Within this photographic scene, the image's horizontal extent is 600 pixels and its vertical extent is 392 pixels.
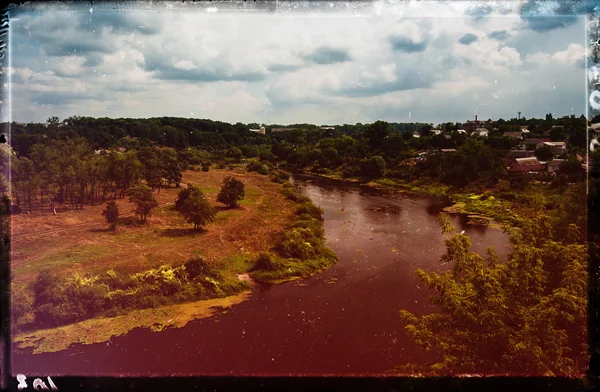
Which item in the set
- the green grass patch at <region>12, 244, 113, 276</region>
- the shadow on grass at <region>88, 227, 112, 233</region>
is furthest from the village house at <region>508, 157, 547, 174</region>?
the green grass patch at <region>12, 244, 113, 276</region>

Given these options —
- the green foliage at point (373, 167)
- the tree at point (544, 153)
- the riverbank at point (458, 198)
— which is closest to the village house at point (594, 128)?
the riverbank at point (458, 198)

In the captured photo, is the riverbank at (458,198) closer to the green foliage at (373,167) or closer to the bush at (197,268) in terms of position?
the green foliage at (373,167)

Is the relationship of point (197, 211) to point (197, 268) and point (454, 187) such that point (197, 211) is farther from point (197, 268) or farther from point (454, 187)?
point (454, 187)

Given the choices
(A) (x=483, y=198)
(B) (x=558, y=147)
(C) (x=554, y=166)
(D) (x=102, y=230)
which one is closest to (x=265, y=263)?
(D) (x=102, y=230)

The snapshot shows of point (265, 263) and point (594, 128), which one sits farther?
point (265, 263)

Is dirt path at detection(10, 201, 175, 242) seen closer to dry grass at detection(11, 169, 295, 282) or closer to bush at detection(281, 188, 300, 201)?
dry grass at detection(11, 169, 295, 282)

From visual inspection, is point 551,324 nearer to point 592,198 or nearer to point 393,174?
point 592,198
